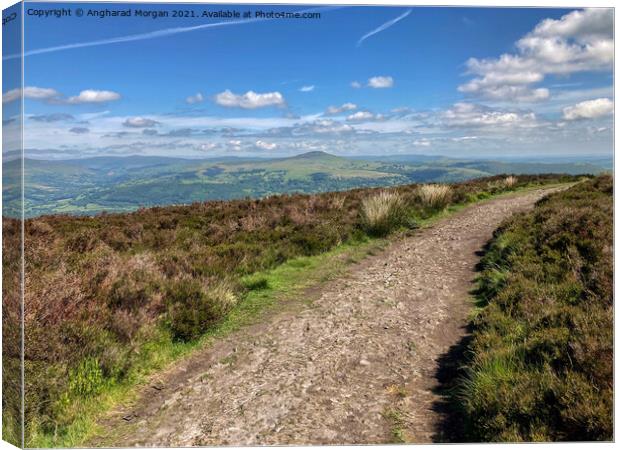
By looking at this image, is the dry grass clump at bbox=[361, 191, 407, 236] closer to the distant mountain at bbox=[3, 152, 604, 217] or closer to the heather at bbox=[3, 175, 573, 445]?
the heather at bbox=[3, 175, 573, 445]

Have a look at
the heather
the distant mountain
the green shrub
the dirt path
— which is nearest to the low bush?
the dirt path

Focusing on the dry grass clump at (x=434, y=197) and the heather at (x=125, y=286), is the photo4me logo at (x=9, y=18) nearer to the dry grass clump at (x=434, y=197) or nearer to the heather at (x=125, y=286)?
the heather at (x=125, y=286)

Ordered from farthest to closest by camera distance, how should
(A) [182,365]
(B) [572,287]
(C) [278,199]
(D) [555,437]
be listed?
(C) [278,199] → (B) [572,287] → (A) [182,365] → (D) [555,437]

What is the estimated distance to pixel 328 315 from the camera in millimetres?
7848

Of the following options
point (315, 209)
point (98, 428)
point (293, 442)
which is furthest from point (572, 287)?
point (315, 209)

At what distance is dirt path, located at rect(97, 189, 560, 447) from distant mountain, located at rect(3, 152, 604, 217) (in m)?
2.71

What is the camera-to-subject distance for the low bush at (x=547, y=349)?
4.12 metres

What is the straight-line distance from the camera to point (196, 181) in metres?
69.9

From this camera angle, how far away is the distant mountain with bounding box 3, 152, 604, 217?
18.2 feet

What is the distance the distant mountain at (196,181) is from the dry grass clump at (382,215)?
4.23 feet

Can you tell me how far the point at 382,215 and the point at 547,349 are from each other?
991 centimetres

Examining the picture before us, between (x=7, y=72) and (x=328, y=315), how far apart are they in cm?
569

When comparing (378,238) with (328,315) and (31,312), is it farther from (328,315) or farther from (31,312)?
(31,312)

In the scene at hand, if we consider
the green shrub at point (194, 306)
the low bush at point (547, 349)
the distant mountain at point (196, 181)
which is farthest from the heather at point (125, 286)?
the low bush at point (547, 349)
